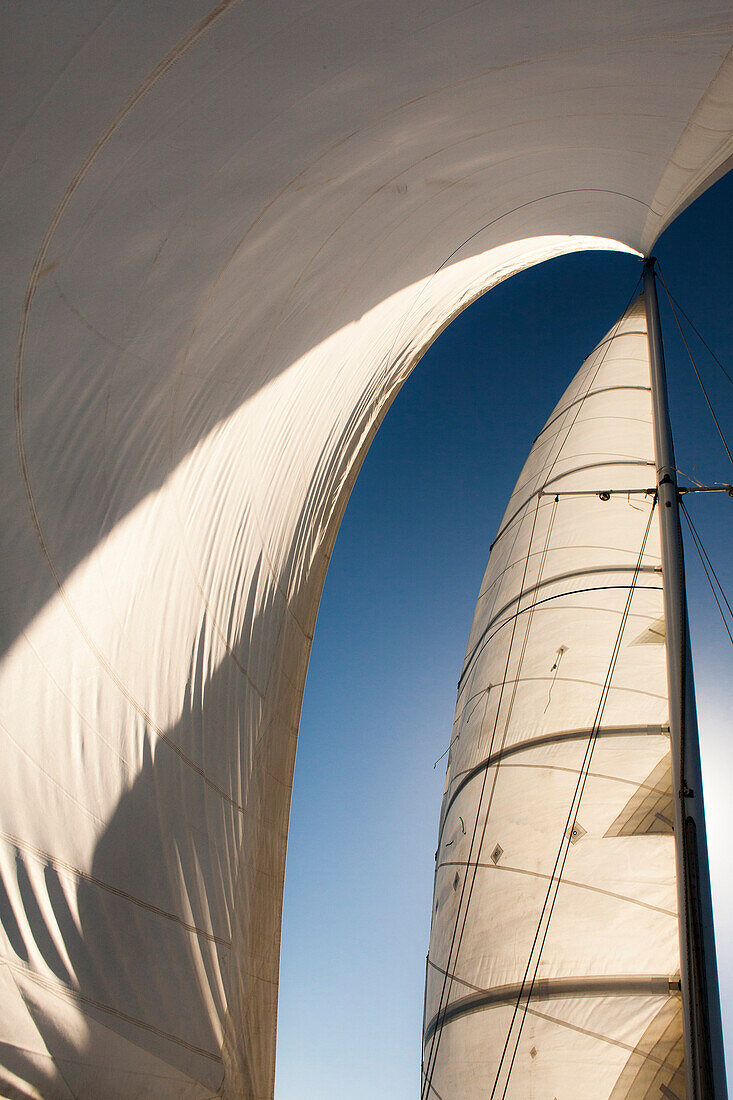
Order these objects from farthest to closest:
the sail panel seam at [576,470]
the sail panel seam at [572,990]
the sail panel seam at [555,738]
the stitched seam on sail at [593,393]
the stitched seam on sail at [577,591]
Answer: the stitched seam on sail at [593,393] → the sail panel seam at [576,470] → the stitched seam on sail at [577,591] → the sail panel seam at [555,738] → the sail panel seam at [572,990]

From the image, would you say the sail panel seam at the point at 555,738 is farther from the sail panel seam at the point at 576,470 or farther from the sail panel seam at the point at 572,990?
the sail panel seam at the point at 576,470

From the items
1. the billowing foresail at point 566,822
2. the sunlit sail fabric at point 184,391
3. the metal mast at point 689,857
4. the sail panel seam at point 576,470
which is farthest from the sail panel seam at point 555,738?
the sunlit sail fabric at point 184,391

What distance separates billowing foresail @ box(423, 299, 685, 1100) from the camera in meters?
4.25

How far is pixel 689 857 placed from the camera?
107 inches

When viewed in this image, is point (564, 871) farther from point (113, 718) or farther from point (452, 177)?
point (452, 177)

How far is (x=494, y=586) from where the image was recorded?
7.74 meters

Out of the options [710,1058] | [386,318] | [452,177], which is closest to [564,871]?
[710,1058]

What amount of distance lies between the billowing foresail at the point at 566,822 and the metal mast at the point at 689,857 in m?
1.30

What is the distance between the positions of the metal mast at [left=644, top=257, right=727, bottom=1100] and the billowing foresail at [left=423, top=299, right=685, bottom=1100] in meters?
1.30

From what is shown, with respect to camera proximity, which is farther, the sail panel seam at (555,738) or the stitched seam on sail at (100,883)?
the sail panel seam at (555,738)

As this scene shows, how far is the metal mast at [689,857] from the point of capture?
2.40 meters

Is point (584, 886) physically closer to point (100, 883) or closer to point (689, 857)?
point (689, 857)

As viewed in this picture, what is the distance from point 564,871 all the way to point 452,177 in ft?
14.9

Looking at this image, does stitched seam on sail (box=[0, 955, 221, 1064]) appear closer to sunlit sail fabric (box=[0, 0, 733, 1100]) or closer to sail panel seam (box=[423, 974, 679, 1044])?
sunlit sail fabric (box=[0, 0, 733, 1100])
